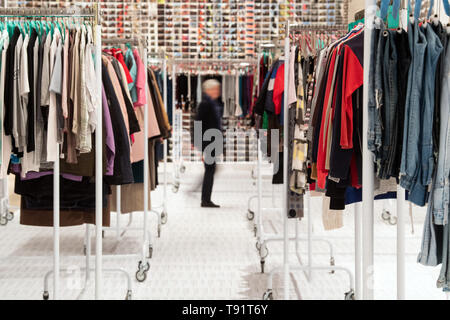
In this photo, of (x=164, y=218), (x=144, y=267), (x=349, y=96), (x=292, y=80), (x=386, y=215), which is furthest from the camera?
(x=164, y=218)

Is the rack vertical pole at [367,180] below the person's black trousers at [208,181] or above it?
above

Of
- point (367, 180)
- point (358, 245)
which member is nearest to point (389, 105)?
point (367, 180)

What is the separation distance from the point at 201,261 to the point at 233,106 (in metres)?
3.26

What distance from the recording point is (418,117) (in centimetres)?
183

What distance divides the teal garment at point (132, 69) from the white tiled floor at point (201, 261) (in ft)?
4.23

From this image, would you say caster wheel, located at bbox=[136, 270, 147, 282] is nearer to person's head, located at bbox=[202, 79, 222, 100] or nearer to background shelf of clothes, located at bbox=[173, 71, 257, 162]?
background shelf of clothes, located at bbox=[173, 71, 257, 162]

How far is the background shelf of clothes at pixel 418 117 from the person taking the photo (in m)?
1.81

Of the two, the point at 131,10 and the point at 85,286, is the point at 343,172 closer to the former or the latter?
the point at 85,286

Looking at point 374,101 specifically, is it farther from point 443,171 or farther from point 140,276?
point 140,276

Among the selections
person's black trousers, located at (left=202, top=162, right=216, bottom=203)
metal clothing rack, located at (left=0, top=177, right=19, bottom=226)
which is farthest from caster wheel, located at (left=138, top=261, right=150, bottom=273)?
person's black trousers, located at (left=202, top=162, right=216, bottom=203)

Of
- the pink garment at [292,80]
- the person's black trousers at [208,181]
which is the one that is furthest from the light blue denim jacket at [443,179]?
the person's black trousers at [208,181]

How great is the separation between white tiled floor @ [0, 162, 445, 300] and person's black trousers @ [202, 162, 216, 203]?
0.37 m

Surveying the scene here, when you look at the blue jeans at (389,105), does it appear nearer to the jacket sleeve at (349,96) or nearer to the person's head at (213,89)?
the jacket sleeve at (349,96)
